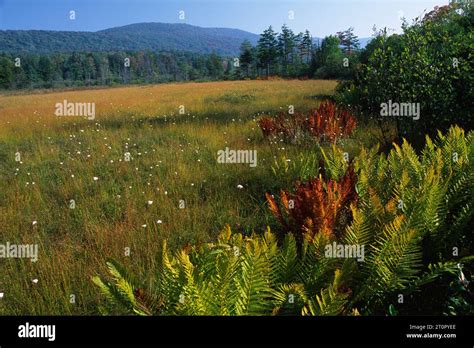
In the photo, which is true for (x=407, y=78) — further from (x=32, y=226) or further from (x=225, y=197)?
(x=32, y=226)

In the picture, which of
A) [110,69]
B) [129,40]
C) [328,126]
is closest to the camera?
[328,126]

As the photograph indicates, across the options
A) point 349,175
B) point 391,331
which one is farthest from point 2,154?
point 391,331

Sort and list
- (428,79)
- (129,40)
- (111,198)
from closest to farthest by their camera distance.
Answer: (111,198)
(428,79)
(129,40)

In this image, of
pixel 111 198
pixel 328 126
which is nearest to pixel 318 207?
pixel 111 198

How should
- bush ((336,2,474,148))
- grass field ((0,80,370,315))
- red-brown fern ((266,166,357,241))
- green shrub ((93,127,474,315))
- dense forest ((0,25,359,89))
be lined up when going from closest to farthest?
green shrub ((93,127,474,315)) → red-brown fern ((266,166,357,241)) → grass field ((0,80,370,315)) → bush ((336,2,474,148)) → dense forest ((0,25,359,89))

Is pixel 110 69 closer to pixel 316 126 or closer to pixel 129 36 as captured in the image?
pixel 129 36

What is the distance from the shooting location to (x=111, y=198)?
5.00m

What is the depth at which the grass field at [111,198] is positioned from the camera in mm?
3229

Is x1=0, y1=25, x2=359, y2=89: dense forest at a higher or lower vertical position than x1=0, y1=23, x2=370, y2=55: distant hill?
higher

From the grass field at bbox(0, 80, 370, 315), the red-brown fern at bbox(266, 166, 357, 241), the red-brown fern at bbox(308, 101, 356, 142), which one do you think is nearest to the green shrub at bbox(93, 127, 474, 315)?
the red-brown fern at bbox(266, 166, 357, 241)

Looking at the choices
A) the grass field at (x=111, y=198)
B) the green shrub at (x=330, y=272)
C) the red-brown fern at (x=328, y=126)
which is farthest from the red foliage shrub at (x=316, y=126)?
the green shrub at (x=330, y=272)

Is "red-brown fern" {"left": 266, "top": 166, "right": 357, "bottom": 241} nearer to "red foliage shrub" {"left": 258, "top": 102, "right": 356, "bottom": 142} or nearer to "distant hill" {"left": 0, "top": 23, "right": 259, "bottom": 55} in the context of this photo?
"red foliage shrub" {"left": 258, "top": 102, "right": 356, "bottom": 142}

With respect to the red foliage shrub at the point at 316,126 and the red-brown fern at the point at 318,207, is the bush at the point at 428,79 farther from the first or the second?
the red-brown fern at the point at 318,207

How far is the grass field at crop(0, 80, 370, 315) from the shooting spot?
323 cm
